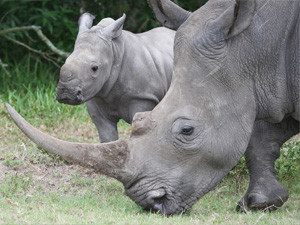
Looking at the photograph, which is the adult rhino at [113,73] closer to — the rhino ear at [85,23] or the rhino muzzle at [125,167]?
the rhino ear at [85,23]

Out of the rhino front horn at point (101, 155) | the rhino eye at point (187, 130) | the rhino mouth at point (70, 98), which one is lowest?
the rhino mouth at point (70, 98)

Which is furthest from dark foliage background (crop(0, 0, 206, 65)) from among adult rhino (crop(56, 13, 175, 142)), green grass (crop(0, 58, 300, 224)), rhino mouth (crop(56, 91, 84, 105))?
rhino mouth (crop(56, 91, 84, 105))

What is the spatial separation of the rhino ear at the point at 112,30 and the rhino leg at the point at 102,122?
0.74 metres

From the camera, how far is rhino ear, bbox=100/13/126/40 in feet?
23.2

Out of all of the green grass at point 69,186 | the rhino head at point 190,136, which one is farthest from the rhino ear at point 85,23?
the rhino head at point 190,136

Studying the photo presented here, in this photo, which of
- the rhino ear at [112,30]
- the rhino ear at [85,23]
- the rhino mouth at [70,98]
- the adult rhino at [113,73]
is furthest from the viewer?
the rhino ear at [85,23]

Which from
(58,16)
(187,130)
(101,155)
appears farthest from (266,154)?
(58,16)

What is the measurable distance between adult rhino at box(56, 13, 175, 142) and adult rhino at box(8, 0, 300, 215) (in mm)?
1590

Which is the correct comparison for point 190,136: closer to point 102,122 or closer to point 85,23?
point 102,122

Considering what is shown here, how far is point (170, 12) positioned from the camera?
5742 millimetres

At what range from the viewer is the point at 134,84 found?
720 cm

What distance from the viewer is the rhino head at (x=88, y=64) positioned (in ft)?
21.6

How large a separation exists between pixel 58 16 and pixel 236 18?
6.45 m

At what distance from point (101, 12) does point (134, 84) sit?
4.45m
